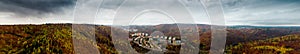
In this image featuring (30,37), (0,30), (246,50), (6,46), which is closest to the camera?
(6,46)

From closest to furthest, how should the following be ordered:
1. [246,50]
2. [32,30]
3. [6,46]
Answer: [6,46] → [32,30] → [246,50]

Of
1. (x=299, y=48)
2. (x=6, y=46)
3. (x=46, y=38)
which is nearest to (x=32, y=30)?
(x=46, y=38)

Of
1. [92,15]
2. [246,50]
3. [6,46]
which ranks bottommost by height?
[246,50]

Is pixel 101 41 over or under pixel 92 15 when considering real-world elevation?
under

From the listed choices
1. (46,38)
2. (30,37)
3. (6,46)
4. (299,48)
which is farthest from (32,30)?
(299,48)

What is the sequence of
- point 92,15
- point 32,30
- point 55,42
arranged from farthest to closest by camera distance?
point 32,30
point 55,42
point 92,15

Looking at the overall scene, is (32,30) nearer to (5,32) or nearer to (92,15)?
(5,32)

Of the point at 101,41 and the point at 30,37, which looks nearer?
the point at 30,37

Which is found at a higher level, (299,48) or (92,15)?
(92,15)

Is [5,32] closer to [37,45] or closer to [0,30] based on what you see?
[0,30]
